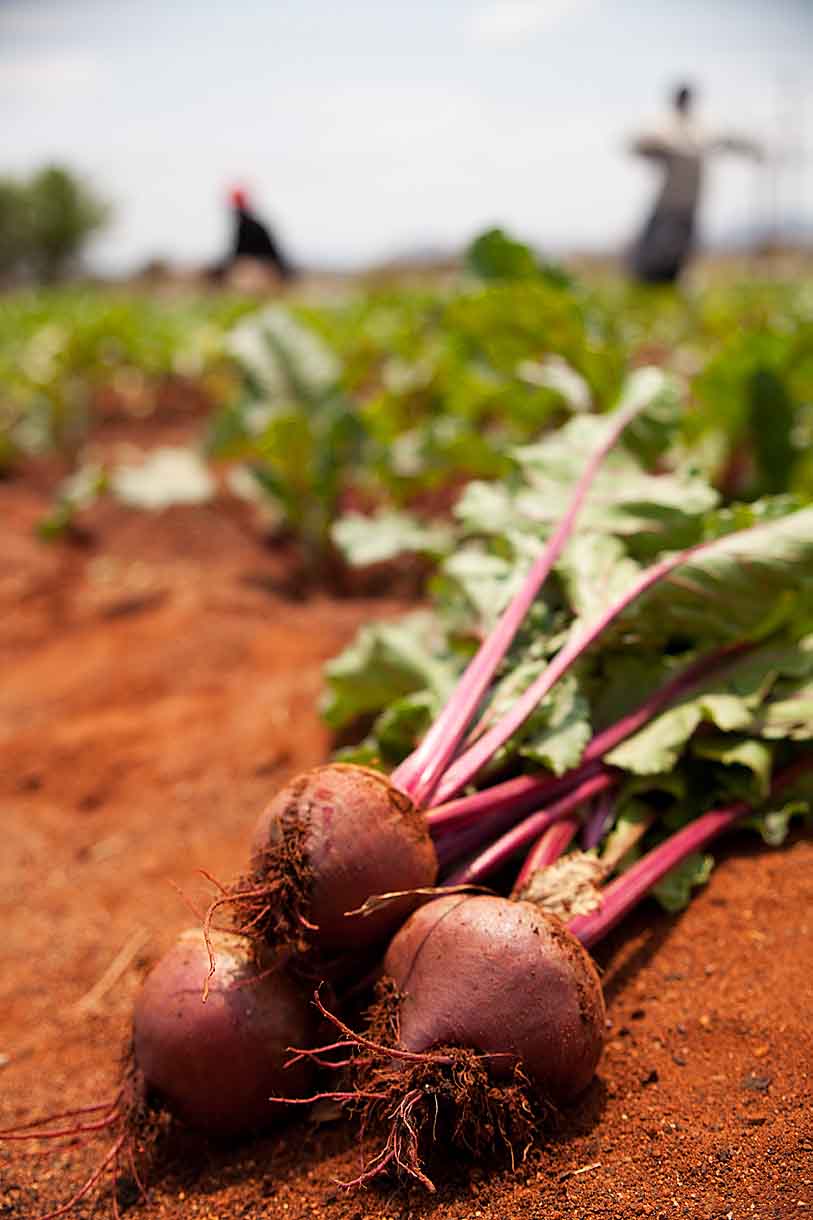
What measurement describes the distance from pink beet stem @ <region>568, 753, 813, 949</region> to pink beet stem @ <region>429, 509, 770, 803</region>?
337mm

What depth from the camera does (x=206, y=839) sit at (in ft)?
8.76

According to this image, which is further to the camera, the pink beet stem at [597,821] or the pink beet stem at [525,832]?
the pink beet stem at [597,821]

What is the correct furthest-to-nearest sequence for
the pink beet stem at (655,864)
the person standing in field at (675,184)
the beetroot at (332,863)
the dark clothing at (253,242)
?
the dark clothing at (253,242) → the person standing in field at (675,184) → the pink beet stem at (655,864) → the beetroot at (332,863)

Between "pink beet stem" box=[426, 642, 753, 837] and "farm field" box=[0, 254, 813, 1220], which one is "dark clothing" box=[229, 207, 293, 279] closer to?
"farm field" box=[0, 254, 813, 1220]

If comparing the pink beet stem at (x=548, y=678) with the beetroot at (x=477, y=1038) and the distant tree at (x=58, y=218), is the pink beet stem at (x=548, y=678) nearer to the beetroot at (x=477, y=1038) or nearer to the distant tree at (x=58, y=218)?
the beetroot at (x=477, y=1038)

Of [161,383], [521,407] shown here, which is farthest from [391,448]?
[161,383]

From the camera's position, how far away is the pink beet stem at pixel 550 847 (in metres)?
1.92

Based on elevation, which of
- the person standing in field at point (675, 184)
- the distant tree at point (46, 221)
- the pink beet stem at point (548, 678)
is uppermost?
the pink beet stem at point (548, 678)

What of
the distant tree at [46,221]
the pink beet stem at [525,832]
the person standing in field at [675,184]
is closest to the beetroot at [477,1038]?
the pink beet stem at [525,832]

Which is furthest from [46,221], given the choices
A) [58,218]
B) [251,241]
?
[251,241]

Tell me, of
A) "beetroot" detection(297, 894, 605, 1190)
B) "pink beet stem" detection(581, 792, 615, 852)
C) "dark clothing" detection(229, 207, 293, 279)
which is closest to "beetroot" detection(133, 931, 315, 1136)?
"beetroot" detection(297, 894, 605, 1190)

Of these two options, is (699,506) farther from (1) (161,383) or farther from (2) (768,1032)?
(1) (161,383)

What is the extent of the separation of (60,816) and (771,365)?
262cm

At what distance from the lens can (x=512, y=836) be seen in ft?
6.44
